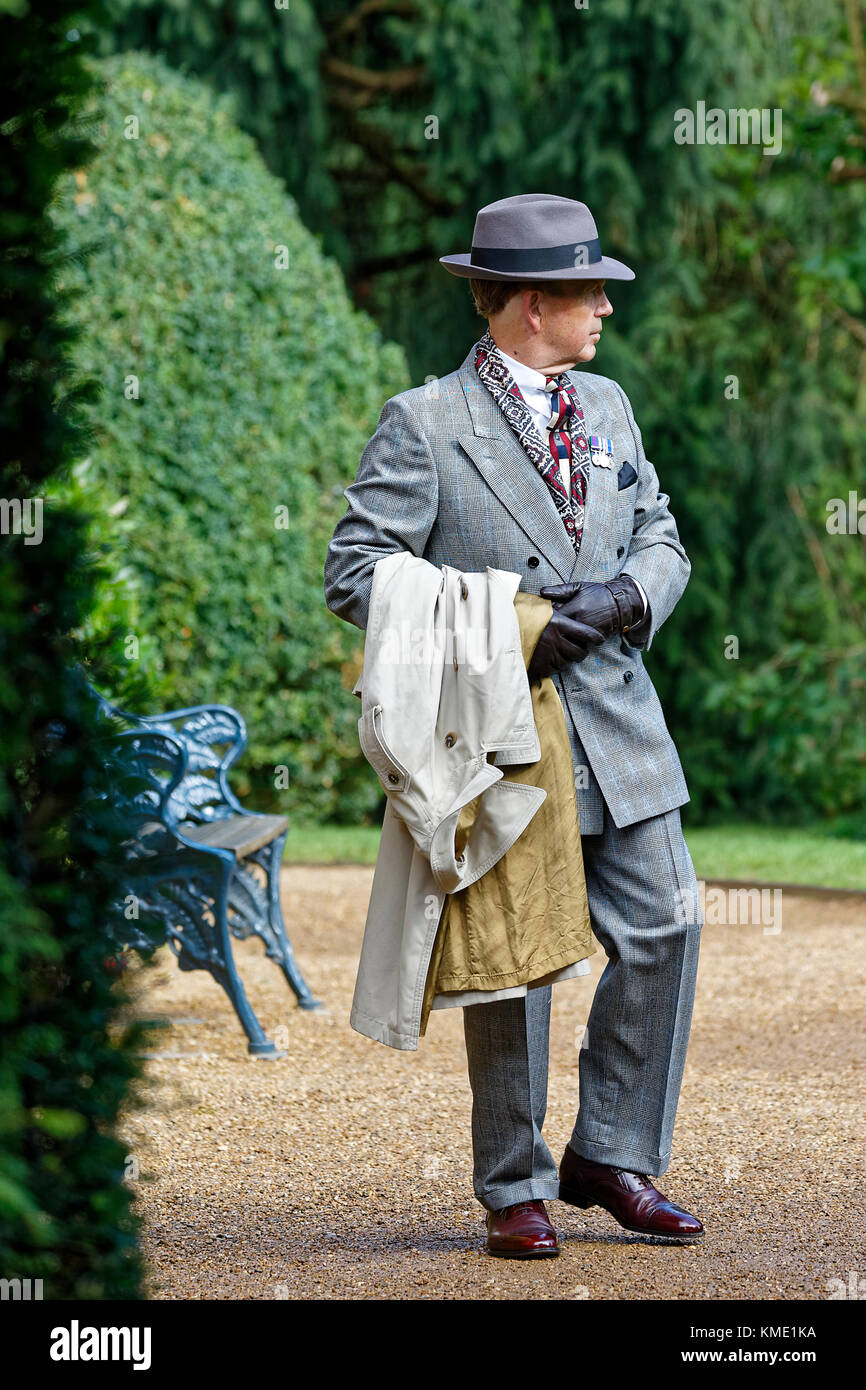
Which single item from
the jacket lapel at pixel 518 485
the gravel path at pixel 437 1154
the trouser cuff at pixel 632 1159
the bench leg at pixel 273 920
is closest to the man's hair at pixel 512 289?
the jacket lapel at pixel 518 485

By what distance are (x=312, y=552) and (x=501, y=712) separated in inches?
285

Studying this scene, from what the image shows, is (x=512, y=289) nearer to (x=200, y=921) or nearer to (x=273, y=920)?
(x=200, y=921)

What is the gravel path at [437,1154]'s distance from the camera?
305cm

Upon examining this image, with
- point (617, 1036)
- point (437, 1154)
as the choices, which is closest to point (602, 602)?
point (617, 1036)

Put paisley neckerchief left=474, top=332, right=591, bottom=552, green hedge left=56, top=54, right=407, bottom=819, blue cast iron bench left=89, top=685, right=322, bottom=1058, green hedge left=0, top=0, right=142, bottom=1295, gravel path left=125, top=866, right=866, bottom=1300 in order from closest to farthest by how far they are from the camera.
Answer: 1. green hedge left=0, top=0, right=142, bottom=1295
2. gravel path left=125, top=866, right=866, bottom=1300
3. paisley neckerchief left=474, top=332, right=591, bottom=552
4. blue cast iron bench left=89, top=685, right=322, bottom=1058
5. green hedge left=56, top=54, right=407, bottom=819

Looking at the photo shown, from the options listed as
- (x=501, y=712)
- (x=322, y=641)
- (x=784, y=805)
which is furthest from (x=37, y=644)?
(x=784, y=805)

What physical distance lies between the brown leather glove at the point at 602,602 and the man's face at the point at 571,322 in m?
0.45

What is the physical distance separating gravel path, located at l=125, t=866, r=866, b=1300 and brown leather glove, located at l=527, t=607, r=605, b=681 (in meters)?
0.95

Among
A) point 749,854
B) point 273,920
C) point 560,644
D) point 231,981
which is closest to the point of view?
A: point 560,644

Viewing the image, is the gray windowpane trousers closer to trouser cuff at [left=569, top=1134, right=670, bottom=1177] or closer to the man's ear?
trouser cuff at [left=569, top=1134, right=670, bottom=1177]

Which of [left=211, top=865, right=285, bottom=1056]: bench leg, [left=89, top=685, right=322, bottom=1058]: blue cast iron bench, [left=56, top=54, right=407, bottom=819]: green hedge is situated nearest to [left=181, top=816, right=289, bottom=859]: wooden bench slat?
[left=89, top=685, right=322, bottom=1058]: blue cast iron bench

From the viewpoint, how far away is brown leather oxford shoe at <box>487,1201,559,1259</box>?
3.12 metres

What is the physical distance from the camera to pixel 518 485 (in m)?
3.24

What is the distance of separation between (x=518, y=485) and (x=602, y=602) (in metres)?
0.30
